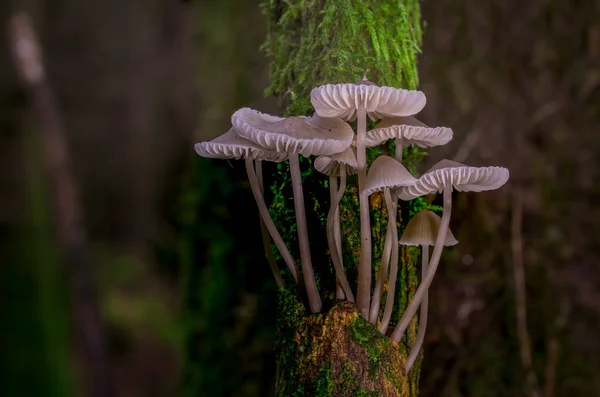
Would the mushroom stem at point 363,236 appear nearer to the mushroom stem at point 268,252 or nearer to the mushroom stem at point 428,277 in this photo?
the mushroom stem at point 428,277

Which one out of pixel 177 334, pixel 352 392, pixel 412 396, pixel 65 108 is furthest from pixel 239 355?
pixel 65 108

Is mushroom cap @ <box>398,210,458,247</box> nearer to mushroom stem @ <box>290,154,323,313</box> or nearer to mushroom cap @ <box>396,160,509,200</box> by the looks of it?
mushroom cap @ <box>396,160,509,200</box>

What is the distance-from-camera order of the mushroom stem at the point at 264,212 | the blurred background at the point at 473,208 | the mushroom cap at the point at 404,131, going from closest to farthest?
1. the mushroom cap at the point at 404,131
2. the mushroom stem at the point at 264,212
3. the blurred background at the point at 473,208

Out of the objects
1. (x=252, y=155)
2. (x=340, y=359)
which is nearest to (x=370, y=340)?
(x=340, y=359)

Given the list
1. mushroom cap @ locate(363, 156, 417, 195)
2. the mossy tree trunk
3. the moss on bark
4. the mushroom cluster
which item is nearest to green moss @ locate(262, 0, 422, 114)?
the mossy tree trunk

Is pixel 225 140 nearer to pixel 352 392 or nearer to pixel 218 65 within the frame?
pixel 352 392

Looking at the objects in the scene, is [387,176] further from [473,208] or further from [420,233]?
[473,208]

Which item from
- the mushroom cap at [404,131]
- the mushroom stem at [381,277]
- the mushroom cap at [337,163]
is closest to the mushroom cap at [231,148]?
the mushroom cap at [337,163]

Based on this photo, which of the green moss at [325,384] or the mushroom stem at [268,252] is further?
the mushroom stem at [268,252]
